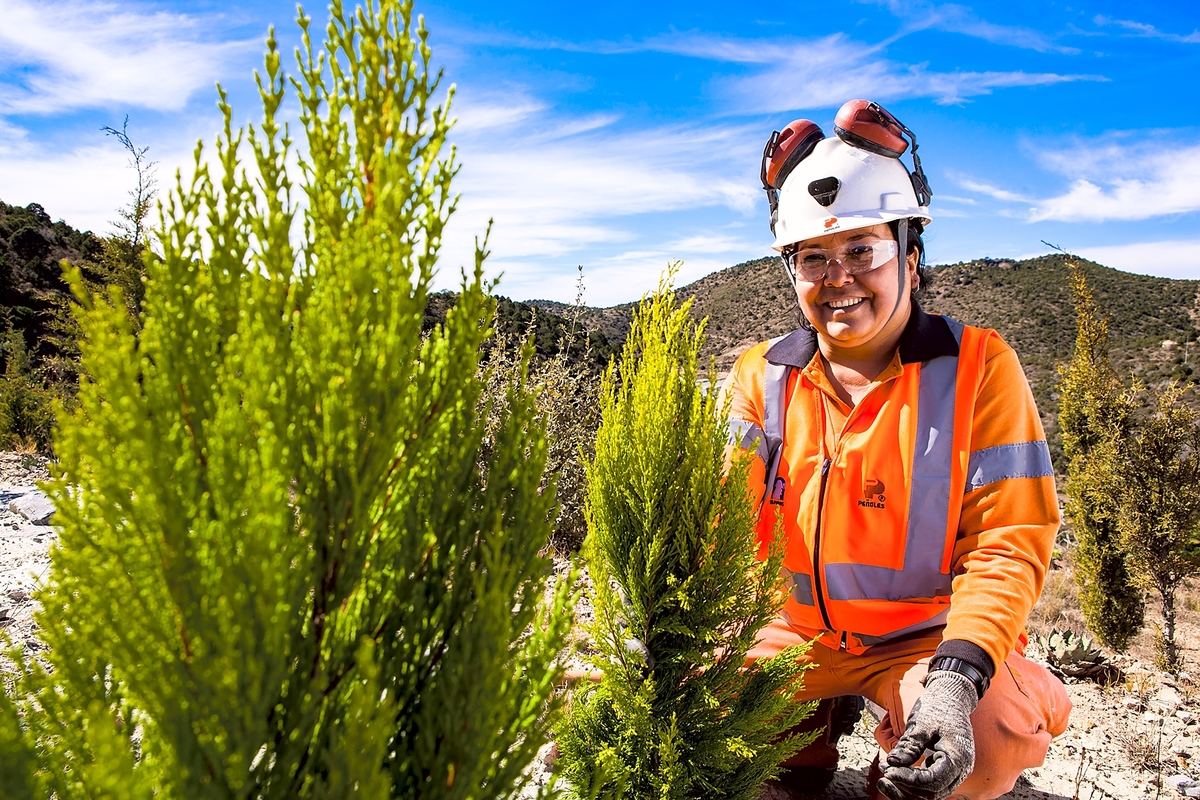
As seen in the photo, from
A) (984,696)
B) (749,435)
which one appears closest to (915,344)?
(749,435)

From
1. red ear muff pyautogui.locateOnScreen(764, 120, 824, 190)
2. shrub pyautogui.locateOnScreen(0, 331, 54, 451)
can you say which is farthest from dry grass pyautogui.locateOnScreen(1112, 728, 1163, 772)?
shrub pyautogui.locateOnScreen(0, 331, 54, 451)

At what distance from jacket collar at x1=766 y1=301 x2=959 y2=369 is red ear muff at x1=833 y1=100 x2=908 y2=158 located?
0.82 meters

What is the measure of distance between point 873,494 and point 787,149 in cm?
190

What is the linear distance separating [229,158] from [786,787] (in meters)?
4.00

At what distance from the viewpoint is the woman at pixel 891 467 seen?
290 cm

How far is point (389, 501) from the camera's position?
1442 mm

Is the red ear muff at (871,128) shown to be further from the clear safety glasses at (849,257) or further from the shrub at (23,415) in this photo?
the shrub at (23,415)

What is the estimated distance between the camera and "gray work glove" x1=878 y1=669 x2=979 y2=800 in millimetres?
2432

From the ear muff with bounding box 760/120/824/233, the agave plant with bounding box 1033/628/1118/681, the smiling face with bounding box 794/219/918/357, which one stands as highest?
the ear muff with bounding box 760/120/824/233

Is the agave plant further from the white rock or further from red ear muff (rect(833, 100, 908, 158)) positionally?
red ear muff (rect(833, 100, 908, 158))

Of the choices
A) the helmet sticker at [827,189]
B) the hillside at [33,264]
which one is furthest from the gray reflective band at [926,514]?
the hillside at [33,264]

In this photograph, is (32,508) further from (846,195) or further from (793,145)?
(846,195)

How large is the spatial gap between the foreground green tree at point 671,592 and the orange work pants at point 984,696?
0.57 m

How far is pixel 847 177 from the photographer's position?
3236 millimetres
